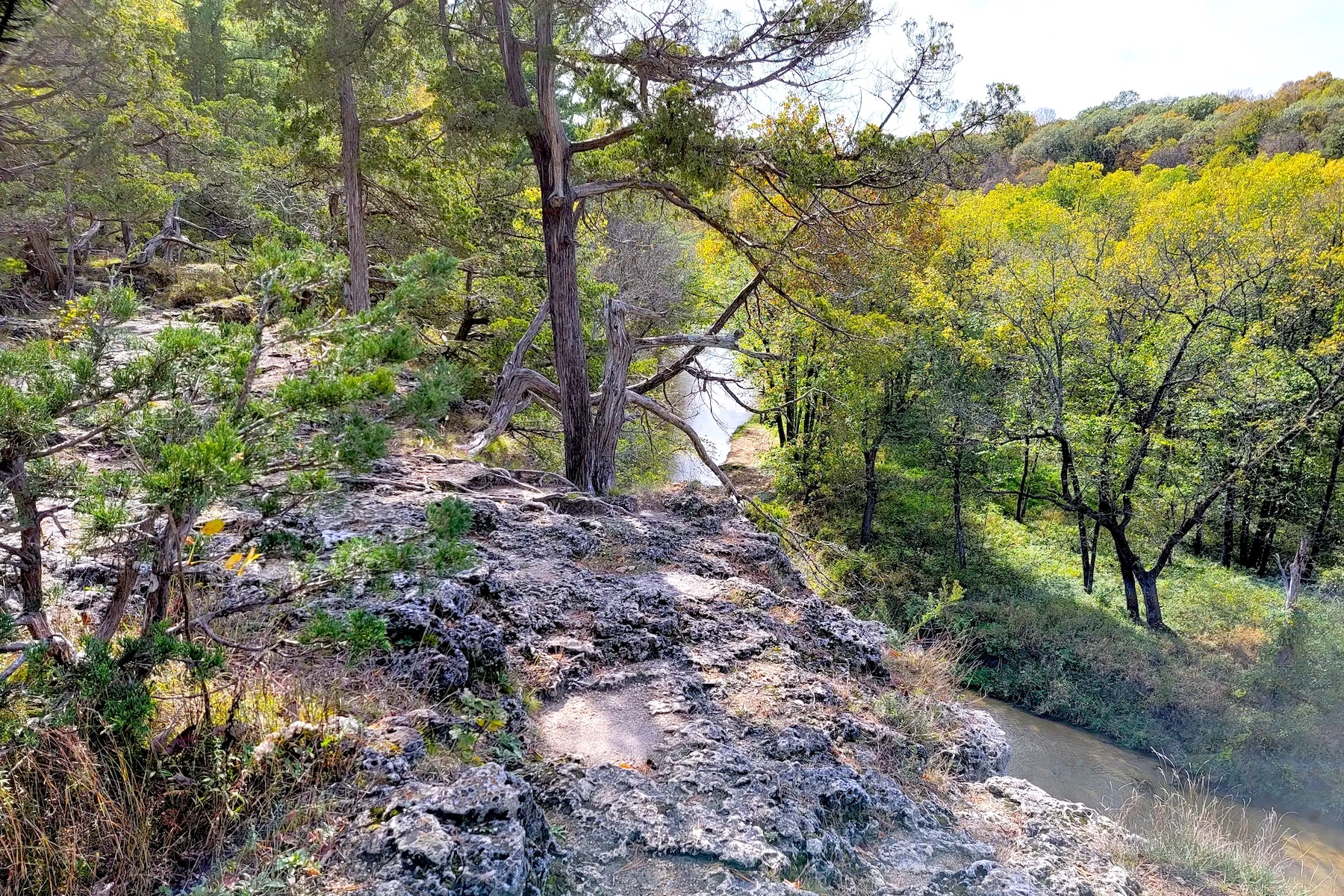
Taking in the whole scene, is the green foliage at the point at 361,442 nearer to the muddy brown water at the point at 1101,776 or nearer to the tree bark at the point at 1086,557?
the muddy brown water at the point at 1101,776

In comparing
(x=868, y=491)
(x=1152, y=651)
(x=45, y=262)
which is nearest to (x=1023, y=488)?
(x=868, y=491)

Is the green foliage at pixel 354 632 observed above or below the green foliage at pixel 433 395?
below

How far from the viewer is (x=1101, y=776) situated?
10.9 m

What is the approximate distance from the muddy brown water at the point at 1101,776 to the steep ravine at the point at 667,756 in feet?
15.8

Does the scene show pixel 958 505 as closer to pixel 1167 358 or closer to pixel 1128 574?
pixel 1128 574

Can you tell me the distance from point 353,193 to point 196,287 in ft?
21.9

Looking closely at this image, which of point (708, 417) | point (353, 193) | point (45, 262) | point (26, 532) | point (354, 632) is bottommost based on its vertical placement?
point (708, 417)

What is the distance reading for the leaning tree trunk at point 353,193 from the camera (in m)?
8.77

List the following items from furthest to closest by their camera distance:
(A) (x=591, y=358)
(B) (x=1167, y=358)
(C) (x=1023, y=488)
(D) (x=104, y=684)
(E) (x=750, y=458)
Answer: (E) (x=750, y=458) → (C) (x=1023, y=488) → (B) (x=1167, y=358) → (A) (x=591, y=358) → (D) (x=104, y=684)

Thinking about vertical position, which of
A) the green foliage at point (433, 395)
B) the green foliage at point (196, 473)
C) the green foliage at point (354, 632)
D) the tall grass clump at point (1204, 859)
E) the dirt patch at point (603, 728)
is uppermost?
the green foliage at point (433, 395)

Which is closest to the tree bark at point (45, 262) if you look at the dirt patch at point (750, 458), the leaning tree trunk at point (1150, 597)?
the dirt patch at point (750, 458)

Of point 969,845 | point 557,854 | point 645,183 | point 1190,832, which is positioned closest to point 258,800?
point 557,854

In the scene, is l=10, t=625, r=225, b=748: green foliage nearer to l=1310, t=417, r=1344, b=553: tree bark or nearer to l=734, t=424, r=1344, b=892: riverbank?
l=734, t=424, r=1344, b=892: riverbank

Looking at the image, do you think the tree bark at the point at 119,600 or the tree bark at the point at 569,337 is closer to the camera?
the tree bark at the point at 119,600
